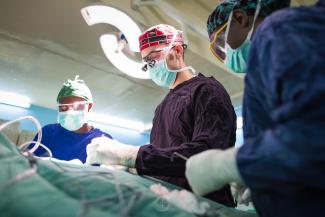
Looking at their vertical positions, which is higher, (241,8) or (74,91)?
(241,8)

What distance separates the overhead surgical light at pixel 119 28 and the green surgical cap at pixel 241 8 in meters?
0.92

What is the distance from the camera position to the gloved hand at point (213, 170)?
668 mm

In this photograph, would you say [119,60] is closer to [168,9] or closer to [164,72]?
[168,9]

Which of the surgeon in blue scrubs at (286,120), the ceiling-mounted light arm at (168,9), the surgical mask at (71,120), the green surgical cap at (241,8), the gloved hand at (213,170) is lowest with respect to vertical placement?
the surgical mask at (71,120)

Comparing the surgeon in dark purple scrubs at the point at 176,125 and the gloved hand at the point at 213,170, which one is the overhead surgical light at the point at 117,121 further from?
the gloved hand at the point at 213,170

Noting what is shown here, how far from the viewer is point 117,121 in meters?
4.37

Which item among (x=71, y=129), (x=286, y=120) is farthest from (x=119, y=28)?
(x=286, y=120)

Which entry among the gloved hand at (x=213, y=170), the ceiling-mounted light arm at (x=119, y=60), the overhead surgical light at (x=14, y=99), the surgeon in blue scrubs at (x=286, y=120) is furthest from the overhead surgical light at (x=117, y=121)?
the surgeon in blue scrubs at (x=286, y=120)

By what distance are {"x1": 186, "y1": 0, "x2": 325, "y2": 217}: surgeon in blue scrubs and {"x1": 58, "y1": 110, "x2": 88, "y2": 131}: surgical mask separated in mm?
1389

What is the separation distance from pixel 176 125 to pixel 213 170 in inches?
23.2

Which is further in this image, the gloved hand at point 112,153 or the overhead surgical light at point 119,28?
the overhead surgical light at point 119,28

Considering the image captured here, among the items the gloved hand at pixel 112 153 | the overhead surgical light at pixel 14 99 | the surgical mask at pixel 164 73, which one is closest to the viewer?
the gloved hand at pixel 112 153

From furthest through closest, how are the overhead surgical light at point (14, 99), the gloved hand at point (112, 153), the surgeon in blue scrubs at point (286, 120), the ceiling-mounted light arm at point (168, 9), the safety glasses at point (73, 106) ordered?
the overhead surgical light at point (14, 99) < the ceiling-mounted light arm at point (168, 9) < the safety glasses at point (73, 106) < the gloved hand at point (112, 153) < the surgeon in blue scrubs at point (286, 120)

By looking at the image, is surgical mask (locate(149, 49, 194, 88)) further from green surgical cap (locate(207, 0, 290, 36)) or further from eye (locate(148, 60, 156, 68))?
green surgical cap (locate(207, 0, 290, 36))
